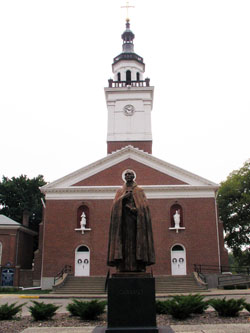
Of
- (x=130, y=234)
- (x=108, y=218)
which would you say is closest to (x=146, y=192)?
(x=108, y=218)

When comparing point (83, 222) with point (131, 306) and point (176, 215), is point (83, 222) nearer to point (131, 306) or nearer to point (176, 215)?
point (176, 215)

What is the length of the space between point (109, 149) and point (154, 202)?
8801 mm

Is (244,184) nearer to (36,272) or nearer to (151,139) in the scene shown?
(151,139)

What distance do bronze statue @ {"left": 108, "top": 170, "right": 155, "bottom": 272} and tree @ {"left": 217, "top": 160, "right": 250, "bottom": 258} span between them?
3170 centimetres

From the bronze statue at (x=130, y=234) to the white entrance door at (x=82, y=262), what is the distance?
843 inches

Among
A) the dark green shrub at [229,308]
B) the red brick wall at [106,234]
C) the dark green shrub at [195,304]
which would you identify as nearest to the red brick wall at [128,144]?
the red brick wall at [106,234]

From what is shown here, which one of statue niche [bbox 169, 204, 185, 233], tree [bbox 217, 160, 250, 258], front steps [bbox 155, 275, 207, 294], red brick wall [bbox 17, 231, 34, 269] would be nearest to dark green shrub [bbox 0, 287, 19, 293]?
red brick wall [bbox 17, 231, 34, 269]

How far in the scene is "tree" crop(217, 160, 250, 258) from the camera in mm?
39906

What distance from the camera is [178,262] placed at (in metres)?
29.7

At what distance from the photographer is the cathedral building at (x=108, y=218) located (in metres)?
29.7

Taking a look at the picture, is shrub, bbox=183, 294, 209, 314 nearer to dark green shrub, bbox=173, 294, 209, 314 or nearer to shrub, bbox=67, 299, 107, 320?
dark green shrub, bbox=173, 294, 209, 314

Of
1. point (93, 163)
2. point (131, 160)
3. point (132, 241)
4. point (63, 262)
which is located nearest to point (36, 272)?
point (63, 262)

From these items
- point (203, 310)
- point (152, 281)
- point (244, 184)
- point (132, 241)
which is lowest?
point (203, 310)

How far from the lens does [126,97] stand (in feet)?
129
